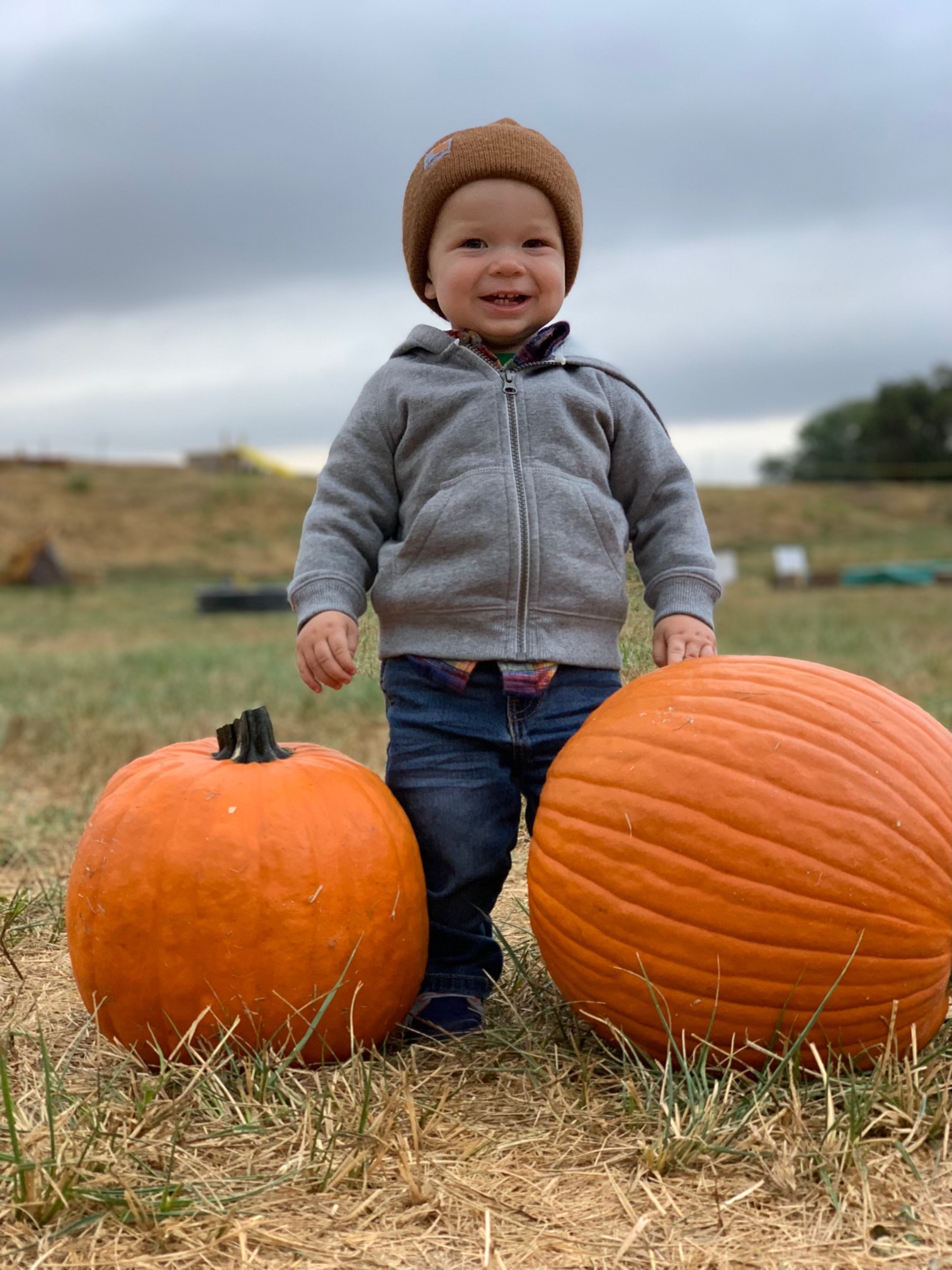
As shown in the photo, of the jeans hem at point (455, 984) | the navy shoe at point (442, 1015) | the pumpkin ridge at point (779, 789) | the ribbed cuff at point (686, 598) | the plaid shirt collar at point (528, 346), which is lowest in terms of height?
the navy shoe at point (442, 1015)

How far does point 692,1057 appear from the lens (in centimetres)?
203

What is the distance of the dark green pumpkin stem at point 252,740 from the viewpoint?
2312 mm

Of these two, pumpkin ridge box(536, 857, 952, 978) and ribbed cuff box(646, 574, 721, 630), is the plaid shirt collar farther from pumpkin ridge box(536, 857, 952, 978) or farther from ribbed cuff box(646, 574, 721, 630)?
pumpkin ridge box(536, 857, 952, 978)

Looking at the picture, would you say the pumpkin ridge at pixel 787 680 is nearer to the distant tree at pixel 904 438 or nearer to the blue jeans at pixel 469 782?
the blue jeans at pixel 469 782

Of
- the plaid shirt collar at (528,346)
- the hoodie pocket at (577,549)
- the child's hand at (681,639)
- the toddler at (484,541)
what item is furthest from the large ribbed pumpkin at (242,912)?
the plaid shirt collar at (528,346)

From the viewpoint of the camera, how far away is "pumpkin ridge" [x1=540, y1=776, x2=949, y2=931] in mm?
1933

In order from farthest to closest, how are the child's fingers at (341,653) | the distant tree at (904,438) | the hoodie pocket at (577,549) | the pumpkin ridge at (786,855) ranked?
the distant tree at (904,438) → the hoodie pocket at (577,549) → the child's fingers at (341,653) → the pumpkin ridge at (786,855)

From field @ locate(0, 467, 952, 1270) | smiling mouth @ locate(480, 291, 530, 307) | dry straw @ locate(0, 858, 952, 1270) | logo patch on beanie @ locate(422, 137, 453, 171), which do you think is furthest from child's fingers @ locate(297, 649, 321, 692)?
logo patch on beanie @ locate(422, 137, 453, 171)

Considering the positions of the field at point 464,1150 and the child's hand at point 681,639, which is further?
the child's hand at point 681,639

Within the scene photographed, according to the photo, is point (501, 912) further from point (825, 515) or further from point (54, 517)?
point (825, 515)

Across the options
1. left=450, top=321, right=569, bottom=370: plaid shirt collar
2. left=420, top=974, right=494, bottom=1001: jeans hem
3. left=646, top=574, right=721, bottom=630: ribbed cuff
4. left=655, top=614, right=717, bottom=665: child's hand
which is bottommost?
left=420, top=974, right=494, bottom=1001: jeans hem

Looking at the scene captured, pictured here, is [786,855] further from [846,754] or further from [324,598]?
[324,598]

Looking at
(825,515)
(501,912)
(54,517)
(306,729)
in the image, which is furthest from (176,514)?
(501,912)

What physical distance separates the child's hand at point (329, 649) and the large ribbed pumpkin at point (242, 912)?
0.81 ft
